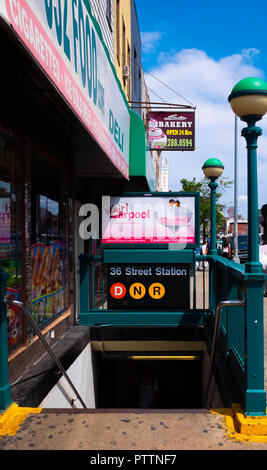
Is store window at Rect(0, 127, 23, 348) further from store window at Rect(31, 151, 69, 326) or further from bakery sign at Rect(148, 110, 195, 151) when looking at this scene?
bakery sign at Rect(148, 110, 195, 151)

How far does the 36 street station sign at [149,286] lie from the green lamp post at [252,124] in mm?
3015

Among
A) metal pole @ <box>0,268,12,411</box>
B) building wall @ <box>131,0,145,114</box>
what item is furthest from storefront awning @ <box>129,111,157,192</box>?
building wall @ <box>131,0,145,114</box>

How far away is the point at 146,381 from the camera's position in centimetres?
901

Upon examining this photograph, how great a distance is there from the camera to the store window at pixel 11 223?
Answer: 14.0ft

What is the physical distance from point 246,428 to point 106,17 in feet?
29.6

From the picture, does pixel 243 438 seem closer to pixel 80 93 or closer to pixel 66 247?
pixel 80 93

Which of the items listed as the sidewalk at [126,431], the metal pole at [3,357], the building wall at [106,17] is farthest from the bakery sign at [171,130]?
the sidewalk at [126,431]

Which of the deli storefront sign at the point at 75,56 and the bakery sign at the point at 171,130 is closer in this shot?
the deli storefront sign at the point at 75,56

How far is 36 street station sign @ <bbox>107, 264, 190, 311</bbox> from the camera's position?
6.38 m

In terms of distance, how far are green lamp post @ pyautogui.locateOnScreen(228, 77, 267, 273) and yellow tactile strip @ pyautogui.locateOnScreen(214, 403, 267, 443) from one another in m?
1.19

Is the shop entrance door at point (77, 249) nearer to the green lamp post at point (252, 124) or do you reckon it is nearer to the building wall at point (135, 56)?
the green lamp post at point (252, 124)

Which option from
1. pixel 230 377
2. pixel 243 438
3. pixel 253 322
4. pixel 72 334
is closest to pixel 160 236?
pixel 72 334

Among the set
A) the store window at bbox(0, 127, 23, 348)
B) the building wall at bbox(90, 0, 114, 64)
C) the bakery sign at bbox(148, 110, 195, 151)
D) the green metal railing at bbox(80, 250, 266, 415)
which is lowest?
the green metal railing at bbox(80, 250, 266, 415)

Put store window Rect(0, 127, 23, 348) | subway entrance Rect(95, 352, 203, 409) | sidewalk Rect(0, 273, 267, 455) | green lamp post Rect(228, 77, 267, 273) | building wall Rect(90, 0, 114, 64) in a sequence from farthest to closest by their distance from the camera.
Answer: subway entrance Rect(95, 352, 203, 409) < building wall Rect(90, 0, 114, 64) < store window Rect(0, 127, 23, 348) < green lamp post Rect(228, 77, 267, 273) < sidewalk Rect(0, 273, 267, 455)
